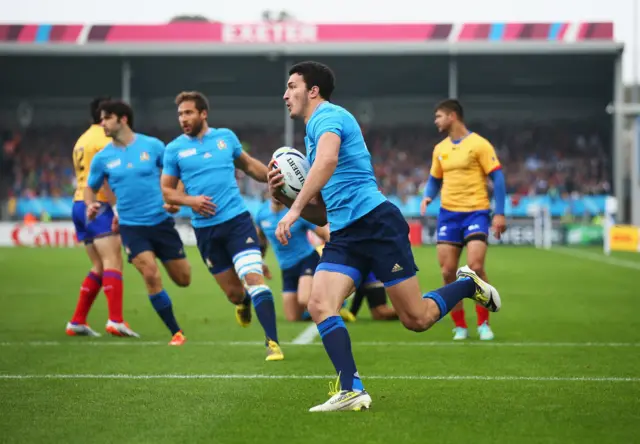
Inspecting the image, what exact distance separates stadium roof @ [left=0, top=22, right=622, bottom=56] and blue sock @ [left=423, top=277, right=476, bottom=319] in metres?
32.5

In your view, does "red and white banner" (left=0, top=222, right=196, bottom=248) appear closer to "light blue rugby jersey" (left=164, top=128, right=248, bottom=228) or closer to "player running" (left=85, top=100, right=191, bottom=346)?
"player running" (left=85, top=100, right=191, bottom=346)

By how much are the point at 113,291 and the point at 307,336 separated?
7.00 ft

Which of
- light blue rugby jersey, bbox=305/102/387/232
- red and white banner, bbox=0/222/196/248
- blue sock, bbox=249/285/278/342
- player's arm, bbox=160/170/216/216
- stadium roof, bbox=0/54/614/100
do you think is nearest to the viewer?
light blue rugby jersey, bbox=305/102/387/232

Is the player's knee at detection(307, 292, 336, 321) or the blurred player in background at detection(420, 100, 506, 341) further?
the blurred player in background at detection(420, 100, 506, 341)

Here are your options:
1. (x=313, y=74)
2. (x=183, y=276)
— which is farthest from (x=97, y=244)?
(x=313, y=74)

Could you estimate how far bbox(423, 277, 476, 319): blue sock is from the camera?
7.08 m

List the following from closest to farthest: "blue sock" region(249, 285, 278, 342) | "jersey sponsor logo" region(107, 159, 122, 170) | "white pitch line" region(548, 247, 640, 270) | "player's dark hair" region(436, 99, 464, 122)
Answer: "blue sock" region(249, 285, 278, 342)
"jersey sponsor logo" region(107, 159, 122, 170)
"player's dark hair" region(436, 99, 464, 122)
"white pitch line" region(548, 247, 640, 270)

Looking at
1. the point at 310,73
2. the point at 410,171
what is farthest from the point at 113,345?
the point at 410,171

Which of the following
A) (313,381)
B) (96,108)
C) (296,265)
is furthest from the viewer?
(296,265)

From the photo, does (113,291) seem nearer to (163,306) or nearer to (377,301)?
(163,306)

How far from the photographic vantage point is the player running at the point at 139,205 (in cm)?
1056

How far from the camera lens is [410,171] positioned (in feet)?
150

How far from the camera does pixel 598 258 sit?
27062 mm

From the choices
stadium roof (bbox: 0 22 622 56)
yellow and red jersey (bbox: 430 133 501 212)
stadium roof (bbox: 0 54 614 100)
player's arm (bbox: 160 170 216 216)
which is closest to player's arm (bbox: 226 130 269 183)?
player's arm (bbox: 160 170 216 216)
